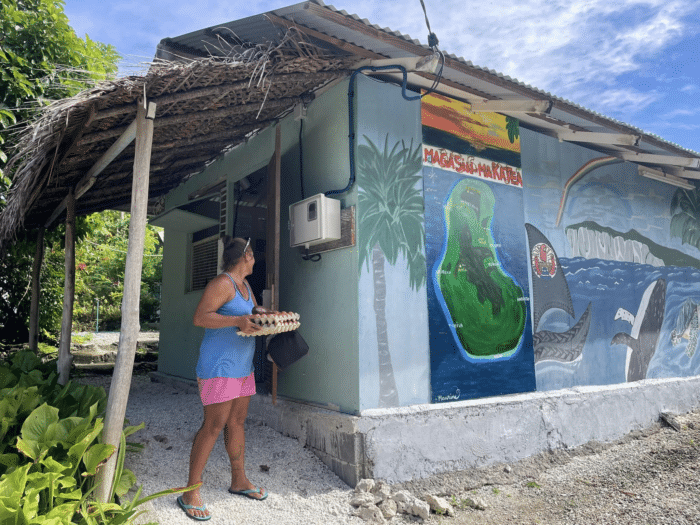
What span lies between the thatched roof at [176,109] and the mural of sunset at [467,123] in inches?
37.0

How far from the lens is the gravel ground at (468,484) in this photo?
3.52 metres

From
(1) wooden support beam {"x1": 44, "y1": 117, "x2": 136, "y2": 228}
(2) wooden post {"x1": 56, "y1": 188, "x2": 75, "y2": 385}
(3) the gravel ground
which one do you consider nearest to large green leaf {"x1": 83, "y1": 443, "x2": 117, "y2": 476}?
(3) the gravel ground

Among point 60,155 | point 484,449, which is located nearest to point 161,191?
point 60,155

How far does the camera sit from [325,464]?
415cm

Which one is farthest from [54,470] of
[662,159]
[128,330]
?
[662,159]

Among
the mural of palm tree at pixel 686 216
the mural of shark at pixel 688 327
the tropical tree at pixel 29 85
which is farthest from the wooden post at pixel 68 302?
the mural of palm tree at pixel 686 216

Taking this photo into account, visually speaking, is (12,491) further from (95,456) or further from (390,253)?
(390,253)

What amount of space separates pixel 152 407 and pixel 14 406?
2237mm

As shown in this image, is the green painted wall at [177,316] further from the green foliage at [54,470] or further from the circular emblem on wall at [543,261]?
the circular emblem on wall at [543,261]

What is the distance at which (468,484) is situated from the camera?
13.9 ft

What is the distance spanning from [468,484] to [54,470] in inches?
120

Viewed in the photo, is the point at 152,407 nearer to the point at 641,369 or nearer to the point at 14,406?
the point at 14,406

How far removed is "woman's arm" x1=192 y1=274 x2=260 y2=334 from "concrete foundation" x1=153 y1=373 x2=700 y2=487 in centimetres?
127

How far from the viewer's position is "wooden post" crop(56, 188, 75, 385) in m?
5.57
